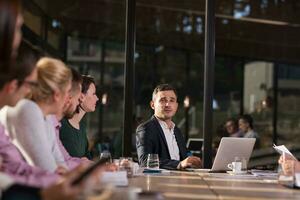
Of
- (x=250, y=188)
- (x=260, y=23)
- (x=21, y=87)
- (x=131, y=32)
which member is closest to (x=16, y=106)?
(x=21, y=87)

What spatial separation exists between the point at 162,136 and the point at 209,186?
56.9 inches

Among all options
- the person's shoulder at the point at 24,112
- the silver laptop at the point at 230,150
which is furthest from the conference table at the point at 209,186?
the person's shoulder at the point at 24,112

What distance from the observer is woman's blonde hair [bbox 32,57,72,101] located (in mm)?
2496

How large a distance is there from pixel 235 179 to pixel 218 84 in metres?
9.89

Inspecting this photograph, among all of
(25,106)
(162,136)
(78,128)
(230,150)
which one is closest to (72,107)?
(78,128)

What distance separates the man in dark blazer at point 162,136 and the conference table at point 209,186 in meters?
0.62

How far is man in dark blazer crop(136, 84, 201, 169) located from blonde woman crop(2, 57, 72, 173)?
1.86 metres

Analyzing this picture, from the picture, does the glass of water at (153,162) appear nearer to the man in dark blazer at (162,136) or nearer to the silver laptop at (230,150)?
the man in dark blazer at (162,136)

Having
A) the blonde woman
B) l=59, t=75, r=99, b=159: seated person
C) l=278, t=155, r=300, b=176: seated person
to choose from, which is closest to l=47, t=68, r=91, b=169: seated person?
l=59, t=75, r=99, b=159: seated person

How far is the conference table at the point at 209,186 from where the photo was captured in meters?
2.76

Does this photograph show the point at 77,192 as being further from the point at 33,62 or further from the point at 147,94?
the point at 147,94

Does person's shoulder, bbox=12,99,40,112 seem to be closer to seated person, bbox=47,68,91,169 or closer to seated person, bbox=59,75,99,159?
seated person, bbox=47,68,91,169

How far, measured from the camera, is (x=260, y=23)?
11336mm

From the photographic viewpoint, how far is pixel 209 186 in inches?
125
